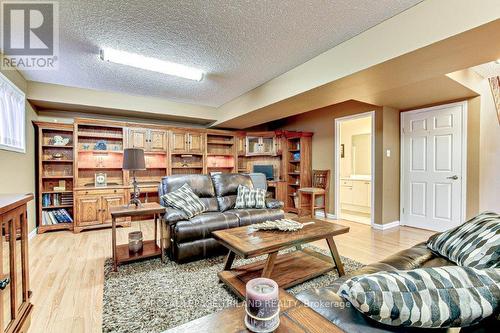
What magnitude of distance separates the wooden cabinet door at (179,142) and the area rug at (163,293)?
290 centimetres

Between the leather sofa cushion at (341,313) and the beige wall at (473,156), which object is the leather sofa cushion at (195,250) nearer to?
the leather sofa cushion at (341,313)

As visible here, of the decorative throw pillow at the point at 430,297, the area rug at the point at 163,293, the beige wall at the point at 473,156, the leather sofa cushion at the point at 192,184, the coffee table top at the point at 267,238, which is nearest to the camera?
the decorative throw pillow at the point at 430,297

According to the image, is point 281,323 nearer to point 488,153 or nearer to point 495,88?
point 488,153

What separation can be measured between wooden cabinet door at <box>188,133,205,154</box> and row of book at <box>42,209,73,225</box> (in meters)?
2.58

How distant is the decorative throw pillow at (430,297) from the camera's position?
0.72m

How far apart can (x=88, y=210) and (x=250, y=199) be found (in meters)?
2.96

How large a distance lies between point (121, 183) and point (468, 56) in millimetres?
5478

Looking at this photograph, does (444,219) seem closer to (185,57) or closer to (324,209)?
(324,209)

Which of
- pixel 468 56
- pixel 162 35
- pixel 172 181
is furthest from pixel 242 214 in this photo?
pixel 468 56

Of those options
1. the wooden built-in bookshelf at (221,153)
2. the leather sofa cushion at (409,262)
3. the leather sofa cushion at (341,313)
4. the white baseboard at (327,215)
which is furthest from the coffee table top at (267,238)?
the wooden built-in bookshelf at (221,153)

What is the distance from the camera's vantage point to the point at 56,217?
4102mm

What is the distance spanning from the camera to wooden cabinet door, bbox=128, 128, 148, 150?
471 centimetres

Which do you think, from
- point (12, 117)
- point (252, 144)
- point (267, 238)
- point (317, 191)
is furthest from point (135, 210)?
point (252, 144)

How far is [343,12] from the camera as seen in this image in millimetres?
2025
